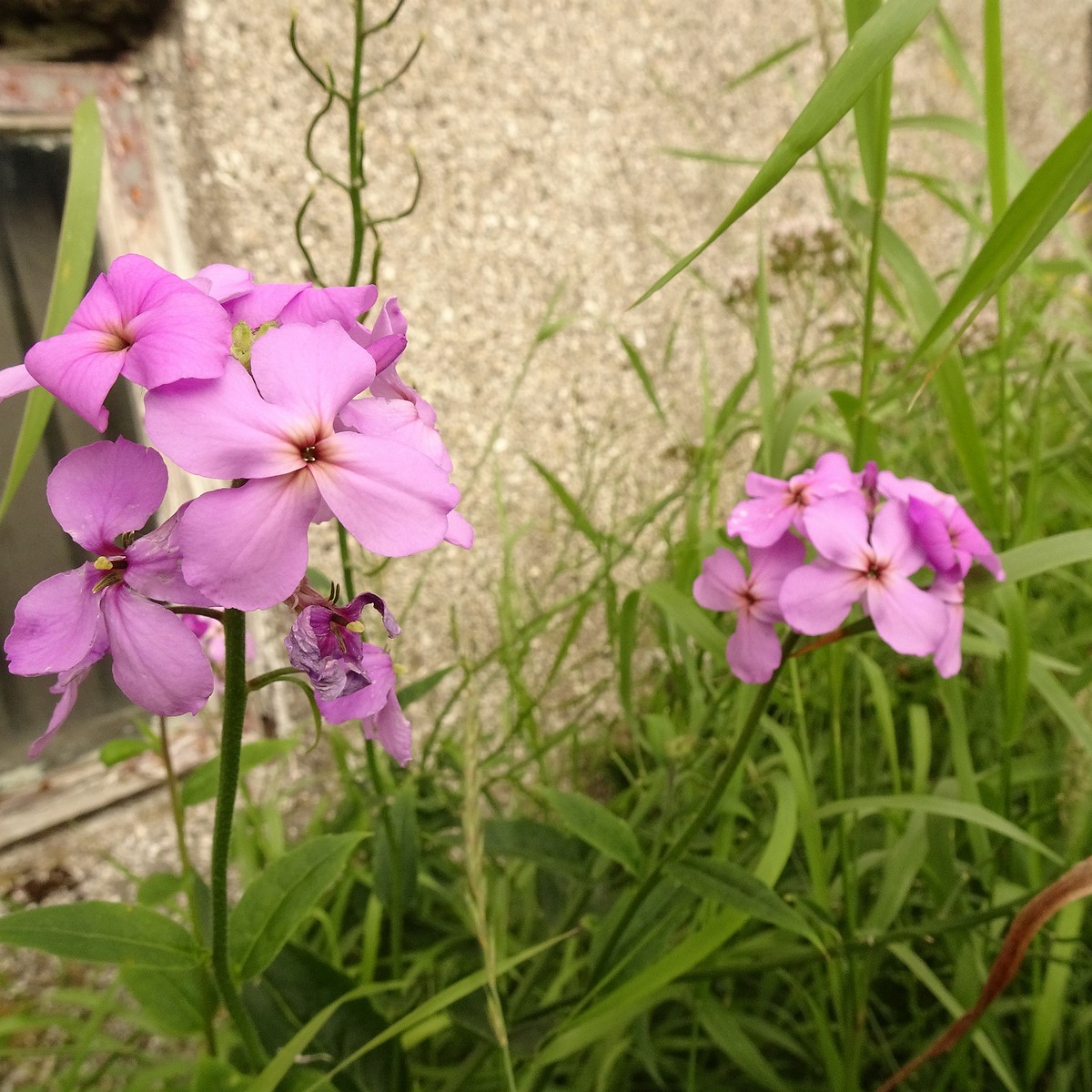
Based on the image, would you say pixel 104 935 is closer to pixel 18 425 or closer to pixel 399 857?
pixel 399 857

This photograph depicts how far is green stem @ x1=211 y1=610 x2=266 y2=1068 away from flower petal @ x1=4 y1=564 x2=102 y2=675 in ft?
0.17

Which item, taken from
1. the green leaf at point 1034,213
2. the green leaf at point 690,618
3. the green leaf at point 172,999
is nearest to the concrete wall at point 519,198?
the green leaf at point 690,618

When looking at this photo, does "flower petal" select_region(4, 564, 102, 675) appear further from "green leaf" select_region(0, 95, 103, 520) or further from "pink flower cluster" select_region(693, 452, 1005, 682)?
"pink flower cluster" select_region(693, 452, 1005, 682)

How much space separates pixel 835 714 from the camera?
0.72 meters

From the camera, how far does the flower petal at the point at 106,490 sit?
35 cm

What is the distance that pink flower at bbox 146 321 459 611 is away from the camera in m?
0.32

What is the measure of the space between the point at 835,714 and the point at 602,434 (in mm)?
834

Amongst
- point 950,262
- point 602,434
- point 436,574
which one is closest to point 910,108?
point 950,262

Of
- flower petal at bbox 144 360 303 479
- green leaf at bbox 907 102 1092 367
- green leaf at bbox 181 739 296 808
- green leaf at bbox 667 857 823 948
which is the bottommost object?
green leaf at bbox 181 739 296 808

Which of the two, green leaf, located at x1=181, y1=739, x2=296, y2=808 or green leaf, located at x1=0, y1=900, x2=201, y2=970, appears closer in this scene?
green leaf, located at x1=0, y1=900, x2=201, y2=970

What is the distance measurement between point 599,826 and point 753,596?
20 cm

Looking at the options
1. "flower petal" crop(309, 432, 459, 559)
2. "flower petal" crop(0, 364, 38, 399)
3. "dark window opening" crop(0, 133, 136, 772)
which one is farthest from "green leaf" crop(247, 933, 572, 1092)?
"dark window opening" crop(0, 133, 136, 772)

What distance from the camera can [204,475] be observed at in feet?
1.04

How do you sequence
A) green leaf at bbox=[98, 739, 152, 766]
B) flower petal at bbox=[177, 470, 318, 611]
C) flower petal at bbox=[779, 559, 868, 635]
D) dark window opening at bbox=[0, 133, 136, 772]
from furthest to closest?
dark window opening at bbox=[0, 133, 136, 772], green leaf at bbox=[98, 739, 152, 766], flower petal at bbox=[779, 559, 868, 635], flower petal at bbox=[177, 470, 318, 611]
